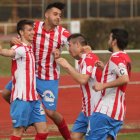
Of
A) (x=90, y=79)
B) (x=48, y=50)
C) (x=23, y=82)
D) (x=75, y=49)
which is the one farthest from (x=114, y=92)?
(x=48, y=50)

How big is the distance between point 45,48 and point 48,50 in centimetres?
6

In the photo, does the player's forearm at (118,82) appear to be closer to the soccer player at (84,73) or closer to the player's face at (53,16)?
the soccer player at (84,73)

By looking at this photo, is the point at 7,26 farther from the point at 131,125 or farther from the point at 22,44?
the point at 22,44

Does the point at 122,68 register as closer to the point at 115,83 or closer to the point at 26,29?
the point at 115,83

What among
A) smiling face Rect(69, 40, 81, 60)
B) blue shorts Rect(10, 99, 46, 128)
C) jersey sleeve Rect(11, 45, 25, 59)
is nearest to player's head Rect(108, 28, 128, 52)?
smiling face Rect(69, 40, 81, 60)

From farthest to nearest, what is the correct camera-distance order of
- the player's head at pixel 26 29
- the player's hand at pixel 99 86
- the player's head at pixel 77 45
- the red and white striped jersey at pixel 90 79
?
1. the player's head at pixel 26 29
2. the player's head at pixel 77 45
3. the red and white striped jersey at pixel 90 79
4. the player's hand at pixel 99 86

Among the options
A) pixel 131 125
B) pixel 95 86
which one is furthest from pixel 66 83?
pixel 95 86

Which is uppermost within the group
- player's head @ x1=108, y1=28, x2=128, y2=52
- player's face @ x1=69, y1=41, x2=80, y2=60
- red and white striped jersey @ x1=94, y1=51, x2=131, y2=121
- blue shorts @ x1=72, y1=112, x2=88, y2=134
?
player's head @ x1=108, y1=28, x2=128, y2=52

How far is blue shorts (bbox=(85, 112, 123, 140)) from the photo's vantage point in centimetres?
861

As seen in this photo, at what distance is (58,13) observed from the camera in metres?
10.9

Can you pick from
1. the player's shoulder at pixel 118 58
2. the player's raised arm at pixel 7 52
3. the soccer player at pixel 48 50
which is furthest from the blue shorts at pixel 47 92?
the player's shoulder at pixel 118 58

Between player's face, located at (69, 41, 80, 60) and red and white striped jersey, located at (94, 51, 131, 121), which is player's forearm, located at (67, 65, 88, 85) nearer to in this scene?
red and white striped jersey, located at (94, 51, 131, 121)

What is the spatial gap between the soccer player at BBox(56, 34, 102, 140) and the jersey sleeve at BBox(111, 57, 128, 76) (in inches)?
17.2

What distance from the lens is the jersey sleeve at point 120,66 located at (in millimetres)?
8445
